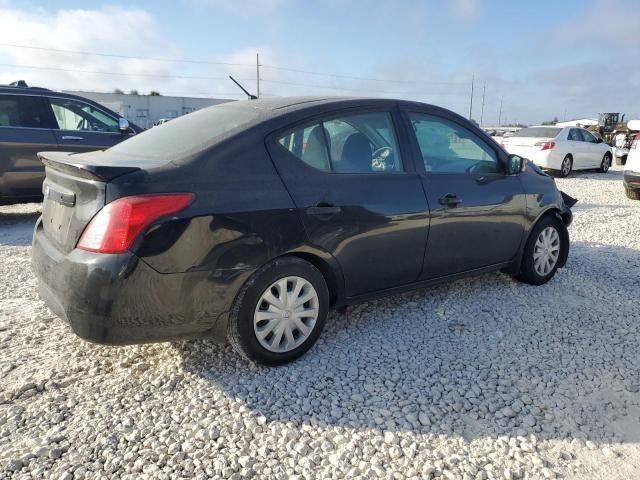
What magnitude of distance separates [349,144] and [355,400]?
63.8 inches

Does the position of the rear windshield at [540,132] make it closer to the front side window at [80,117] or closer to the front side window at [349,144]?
the front side window at [80,117]

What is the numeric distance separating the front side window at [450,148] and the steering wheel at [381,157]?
0.31 m

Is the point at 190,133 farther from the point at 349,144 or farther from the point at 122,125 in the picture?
the point at 122,125

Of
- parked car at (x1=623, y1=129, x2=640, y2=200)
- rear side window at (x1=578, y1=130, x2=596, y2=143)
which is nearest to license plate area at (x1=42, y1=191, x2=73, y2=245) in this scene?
parked car at (x1=623, y1=129, x2=640, y2=200)

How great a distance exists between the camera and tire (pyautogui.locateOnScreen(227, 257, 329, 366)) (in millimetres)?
2809

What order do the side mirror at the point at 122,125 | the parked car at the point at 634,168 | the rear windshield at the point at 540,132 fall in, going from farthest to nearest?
the rear windshield at the point at 540,132, the parked car at the point at 634,168, the side mirror at the point at 122,125

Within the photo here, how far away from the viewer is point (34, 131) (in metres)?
6.86

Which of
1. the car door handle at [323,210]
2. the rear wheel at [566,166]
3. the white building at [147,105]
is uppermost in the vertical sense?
the white building at [147,105]

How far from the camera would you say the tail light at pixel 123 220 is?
2.42 meters

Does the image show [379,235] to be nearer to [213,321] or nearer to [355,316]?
[355,316]

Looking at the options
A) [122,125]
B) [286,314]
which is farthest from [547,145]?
[286,314]

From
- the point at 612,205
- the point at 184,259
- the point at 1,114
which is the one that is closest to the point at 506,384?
the point at 184,259

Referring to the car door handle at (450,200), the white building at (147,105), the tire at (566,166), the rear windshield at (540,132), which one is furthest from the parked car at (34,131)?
the white building at (147,105)

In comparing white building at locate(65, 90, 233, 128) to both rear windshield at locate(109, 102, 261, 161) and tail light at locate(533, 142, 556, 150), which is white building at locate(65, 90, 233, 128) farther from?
rear windshield at locate(109, 102, 261, 161)
